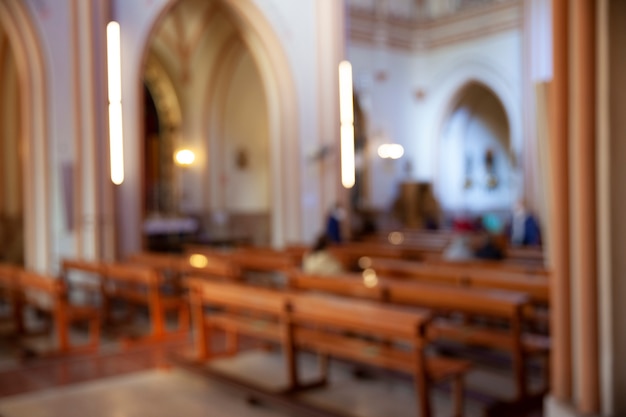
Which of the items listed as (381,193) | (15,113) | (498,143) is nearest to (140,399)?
(15,113)

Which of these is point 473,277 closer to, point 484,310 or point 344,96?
point 484,310

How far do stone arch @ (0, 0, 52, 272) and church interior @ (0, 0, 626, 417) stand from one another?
29 mm

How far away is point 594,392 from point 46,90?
757 cm

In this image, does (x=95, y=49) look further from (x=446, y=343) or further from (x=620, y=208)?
(x=620, y=208)

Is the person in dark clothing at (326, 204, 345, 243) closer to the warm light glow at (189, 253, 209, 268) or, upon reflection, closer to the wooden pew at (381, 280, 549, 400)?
the warm light glow at (189, 253, 209, 268)

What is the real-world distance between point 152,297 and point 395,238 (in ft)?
22.4

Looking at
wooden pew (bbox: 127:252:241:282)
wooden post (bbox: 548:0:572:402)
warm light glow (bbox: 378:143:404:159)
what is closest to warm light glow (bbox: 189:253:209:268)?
wooden pew (bbox: 127:252:241:282)

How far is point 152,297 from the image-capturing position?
691cm

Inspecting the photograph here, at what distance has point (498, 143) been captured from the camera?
18688 millimetres

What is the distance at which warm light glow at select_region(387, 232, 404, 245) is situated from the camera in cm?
1240

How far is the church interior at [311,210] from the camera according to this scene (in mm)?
3555

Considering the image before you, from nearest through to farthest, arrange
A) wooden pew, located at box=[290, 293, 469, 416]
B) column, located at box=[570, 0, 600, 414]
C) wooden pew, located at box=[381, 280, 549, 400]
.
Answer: column, located at box=[570, 0, 600, 414], wooden pew, located at box=[290, 293, 469, 416], wooden pew, located at box=[381, 280, 549, 400]

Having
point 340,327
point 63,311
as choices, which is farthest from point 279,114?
point 340,327

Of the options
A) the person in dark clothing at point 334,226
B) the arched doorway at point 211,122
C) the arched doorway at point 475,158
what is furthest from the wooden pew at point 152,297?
the arched doorway at point 475,158
